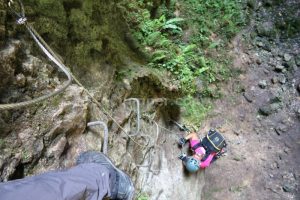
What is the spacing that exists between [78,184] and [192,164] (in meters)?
4.32

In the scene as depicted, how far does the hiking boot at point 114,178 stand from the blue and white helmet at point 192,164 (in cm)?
316

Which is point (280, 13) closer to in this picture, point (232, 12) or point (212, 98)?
point (232, 12)

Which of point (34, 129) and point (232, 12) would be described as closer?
point (34, 129)

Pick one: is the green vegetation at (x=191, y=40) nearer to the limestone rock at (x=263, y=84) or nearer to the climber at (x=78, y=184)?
the limestone rock at (x=263, y=84)

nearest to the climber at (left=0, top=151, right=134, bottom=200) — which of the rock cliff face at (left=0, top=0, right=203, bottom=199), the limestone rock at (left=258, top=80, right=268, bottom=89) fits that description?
the rock cliff face at (left=0, top=0, right=203, bottom=199)

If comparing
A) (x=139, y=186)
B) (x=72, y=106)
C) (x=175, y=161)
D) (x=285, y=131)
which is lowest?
(x=285, y=131)

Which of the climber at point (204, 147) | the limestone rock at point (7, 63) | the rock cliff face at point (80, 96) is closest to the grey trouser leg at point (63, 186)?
the rock cliff face at point (80, 96)

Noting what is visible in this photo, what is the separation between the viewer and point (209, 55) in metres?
9.12

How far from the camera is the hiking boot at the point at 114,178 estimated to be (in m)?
3.57

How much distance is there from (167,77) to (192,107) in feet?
5.02

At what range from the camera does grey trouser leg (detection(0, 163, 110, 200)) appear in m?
2.31

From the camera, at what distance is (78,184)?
107 inches

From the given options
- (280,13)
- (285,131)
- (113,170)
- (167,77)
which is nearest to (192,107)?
(167,77)

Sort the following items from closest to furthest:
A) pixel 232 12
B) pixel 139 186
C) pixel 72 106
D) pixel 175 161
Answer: pixel 72 106, pixel 139 186, pixel 175 161, pixel 232 12
